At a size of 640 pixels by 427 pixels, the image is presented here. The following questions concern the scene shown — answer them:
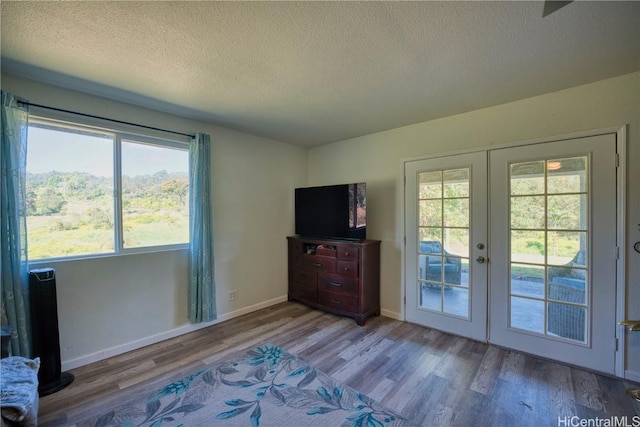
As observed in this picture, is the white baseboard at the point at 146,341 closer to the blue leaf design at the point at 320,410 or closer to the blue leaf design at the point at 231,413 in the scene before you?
the blue leaf design at the point at 231,413

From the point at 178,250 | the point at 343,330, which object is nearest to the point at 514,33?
the point at 343,330

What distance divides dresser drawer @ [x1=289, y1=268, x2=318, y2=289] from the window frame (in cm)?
156

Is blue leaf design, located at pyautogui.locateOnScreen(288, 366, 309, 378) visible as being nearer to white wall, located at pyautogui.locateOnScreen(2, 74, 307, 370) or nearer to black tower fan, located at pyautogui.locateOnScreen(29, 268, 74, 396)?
white wall, located at pyautogui.locateOnScreen(2, 74, 307, 370)

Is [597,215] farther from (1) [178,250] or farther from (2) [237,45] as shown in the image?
(1) [178,250]

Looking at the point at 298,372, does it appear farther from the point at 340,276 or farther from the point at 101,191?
the point at 101,191

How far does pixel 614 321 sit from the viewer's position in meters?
2.12

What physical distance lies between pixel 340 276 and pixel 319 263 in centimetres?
37

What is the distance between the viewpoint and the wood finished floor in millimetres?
1776

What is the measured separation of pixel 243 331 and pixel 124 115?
2528 millimetres

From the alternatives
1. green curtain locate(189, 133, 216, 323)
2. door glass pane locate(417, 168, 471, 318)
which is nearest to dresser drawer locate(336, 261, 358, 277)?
door glass pane locate(417, 168, 471, 318)

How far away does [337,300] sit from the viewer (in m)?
3.38

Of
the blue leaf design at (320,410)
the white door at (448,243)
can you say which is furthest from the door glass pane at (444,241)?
the blue leaf design at (320,410)

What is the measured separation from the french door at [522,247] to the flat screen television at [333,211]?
582mm

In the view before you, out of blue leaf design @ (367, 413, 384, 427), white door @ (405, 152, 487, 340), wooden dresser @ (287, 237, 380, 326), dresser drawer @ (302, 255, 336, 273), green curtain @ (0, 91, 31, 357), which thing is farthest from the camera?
dresser drawer @ (302, 255, 336, 273)
